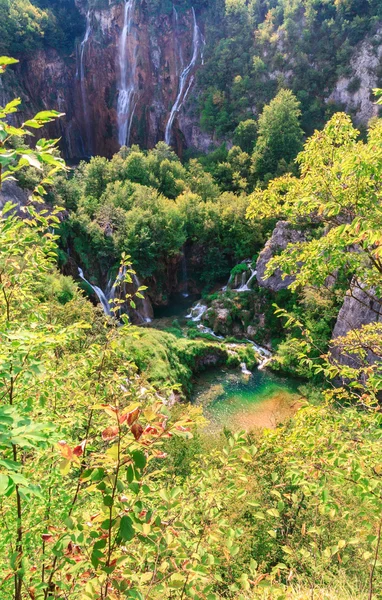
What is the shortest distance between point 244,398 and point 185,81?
36.7 metres

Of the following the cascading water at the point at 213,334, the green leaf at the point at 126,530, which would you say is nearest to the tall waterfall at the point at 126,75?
the cascading water at the point at 213,334

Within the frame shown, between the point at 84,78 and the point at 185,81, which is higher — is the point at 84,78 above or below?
above

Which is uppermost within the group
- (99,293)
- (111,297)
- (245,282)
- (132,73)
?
(132,73)

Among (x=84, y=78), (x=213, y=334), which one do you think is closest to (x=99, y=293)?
(x=213, y=334)

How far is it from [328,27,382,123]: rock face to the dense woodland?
1.32m

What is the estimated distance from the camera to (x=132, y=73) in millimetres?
38688

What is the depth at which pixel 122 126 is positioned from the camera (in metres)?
39.2

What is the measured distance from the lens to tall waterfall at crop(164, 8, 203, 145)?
38.2m

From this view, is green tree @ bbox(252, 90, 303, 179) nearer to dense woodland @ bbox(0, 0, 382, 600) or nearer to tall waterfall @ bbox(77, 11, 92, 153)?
dense woodland @ bbox(0, 0, 382, 600)

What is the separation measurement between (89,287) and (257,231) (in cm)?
1163

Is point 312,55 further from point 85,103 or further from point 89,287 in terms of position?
point 89,287

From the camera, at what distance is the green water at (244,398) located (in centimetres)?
1440

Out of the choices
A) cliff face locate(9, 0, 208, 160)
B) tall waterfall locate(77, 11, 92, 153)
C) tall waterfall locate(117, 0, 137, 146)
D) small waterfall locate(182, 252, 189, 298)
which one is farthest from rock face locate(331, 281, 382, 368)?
tall waterfall locate(77, 11, 92, 153)

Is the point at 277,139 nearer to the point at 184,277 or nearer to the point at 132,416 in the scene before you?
the point at 184,277
